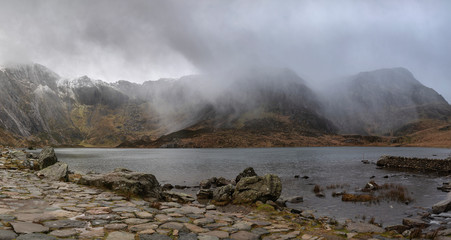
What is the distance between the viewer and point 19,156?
35.8m

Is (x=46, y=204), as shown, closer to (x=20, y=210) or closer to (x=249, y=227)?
(x=20, y=210)

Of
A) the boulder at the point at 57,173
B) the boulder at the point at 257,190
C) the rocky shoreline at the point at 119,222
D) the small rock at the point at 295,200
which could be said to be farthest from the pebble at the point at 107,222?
the small rock at the point at 295,200

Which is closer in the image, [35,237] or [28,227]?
[35,237]

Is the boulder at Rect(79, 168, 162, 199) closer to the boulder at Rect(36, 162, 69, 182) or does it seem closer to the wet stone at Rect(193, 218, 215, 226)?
the boulder at Rect(36, 162, 69, 182)

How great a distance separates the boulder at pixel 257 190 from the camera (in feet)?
73.0

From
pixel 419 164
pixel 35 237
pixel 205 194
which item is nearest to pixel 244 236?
pixel 35 237

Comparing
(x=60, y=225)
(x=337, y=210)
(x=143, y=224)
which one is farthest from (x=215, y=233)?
(x=337, y=210)

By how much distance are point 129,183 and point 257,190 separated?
438 inches

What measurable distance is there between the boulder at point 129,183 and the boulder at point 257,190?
781cm

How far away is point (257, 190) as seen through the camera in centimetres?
2281

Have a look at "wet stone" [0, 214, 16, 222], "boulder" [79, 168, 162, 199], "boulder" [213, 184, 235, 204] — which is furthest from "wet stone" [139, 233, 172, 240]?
"boulder" [213, 184, 235, 204]

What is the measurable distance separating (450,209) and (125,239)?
2645 cm

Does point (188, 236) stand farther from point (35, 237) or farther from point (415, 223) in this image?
point (415, 223)

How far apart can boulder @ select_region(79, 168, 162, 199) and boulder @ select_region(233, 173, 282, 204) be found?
308 inches
